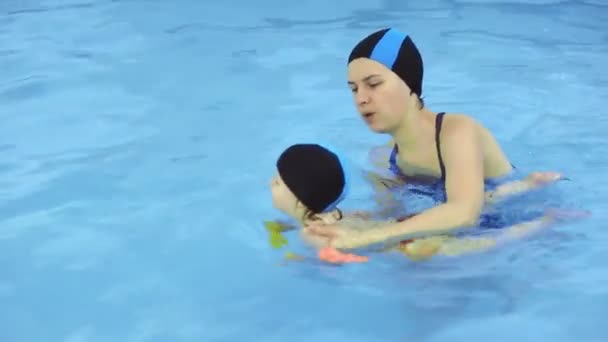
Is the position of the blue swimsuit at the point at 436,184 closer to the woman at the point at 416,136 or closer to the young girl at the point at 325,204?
the woman at the point at 416,136

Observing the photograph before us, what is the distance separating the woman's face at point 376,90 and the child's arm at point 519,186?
0.65m

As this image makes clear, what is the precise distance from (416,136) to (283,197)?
72 cm

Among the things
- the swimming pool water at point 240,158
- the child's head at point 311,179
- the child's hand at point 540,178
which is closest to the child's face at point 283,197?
the child's head at point 311,179

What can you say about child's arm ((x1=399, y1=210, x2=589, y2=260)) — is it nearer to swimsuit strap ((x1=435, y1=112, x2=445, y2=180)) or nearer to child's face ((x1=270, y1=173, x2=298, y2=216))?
swimsuit strap ((x1=435, y1=112, x2=445, y2=180))

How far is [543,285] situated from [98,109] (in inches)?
130

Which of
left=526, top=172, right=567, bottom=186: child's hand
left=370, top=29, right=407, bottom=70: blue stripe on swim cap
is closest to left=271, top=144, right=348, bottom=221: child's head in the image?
left=370, top=29, right=407, bottom=70: blue stripe on swim cap

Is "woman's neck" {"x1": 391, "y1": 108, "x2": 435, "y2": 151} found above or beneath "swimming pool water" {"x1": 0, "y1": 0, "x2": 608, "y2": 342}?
above

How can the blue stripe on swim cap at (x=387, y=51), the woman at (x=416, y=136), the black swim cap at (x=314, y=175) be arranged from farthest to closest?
1. the blue stripe on swim cap at (x=387, y=51)
2. the woman at (x=416, y=136)
3. the black swim cap at (x=314, y=175)

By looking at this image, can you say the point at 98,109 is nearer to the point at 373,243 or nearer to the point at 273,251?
the point at 273,251

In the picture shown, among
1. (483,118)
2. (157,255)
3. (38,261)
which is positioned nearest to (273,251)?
(157,255)

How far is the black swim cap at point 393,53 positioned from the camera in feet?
11.9

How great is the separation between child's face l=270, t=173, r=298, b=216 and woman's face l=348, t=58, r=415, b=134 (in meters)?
0.49

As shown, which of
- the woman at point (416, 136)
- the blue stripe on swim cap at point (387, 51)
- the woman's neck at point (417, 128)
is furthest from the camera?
the woman's neck at point (417, 128)

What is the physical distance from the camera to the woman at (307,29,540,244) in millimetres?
3457
